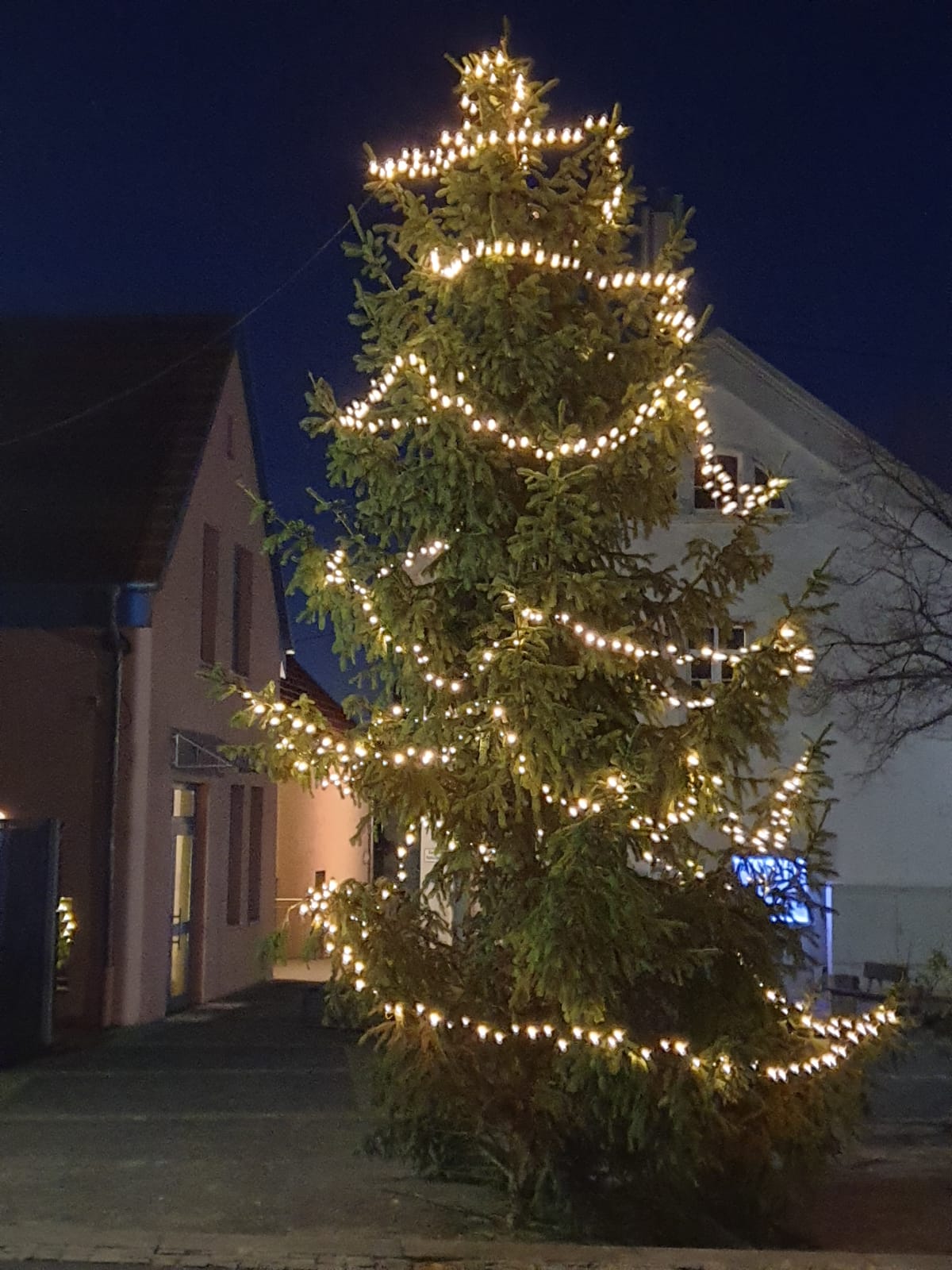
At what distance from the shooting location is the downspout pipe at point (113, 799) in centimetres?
1386

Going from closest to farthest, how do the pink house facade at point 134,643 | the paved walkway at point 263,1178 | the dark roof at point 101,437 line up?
A: the paved walkway at point 263,1178 < the pink house facade at point 134,643 < the dark roof at point 101,437

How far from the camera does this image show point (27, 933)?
12.2 meters

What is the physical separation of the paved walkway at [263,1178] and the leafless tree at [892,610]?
7.58 m

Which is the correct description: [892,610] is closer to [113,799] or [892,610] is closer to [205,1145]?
[113,799]

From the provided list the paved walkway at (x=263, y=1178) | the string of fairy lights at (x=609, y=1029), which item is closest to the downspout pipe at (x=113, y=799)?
the paved walkway at (x=263, y=1178)

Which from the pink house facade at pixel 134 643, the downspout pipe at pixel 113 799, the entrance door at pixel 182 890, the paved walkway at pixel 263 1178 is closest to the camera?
the paved walkway at pixel 263 1178

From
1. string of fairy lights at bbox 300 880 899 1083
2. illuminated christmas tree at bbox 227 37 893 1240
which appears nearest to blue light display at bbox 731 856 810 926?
illuminated christmas tree at bbox 227 37 893 1240

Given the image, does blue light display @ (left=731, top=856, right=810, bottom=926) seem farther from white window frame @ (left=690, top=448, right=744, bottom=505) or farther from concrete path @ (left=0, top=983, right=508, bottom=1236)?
white window frame @ (left=690, top=448, right=744, bottom=505)

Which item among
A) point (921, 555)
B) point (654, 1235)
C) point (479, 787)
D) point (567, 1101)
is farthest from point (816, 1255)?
point (921, 555)

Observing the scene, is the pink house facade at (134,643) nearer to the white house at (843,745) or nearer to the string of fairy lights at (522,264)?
the white house at (843,745)

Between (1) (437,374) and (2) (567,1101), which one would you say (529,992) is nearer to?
(2) (567,1101)

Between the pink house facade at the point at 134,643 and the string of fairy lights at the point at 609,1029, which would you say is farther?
the pink house facade at the point at 134,643

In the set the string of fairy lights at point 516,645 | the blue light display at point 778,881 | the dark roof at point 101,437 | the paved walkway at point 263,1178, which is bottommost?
the paved walkway at point 263,1178

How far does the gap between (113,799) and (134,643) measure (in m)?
1.52
